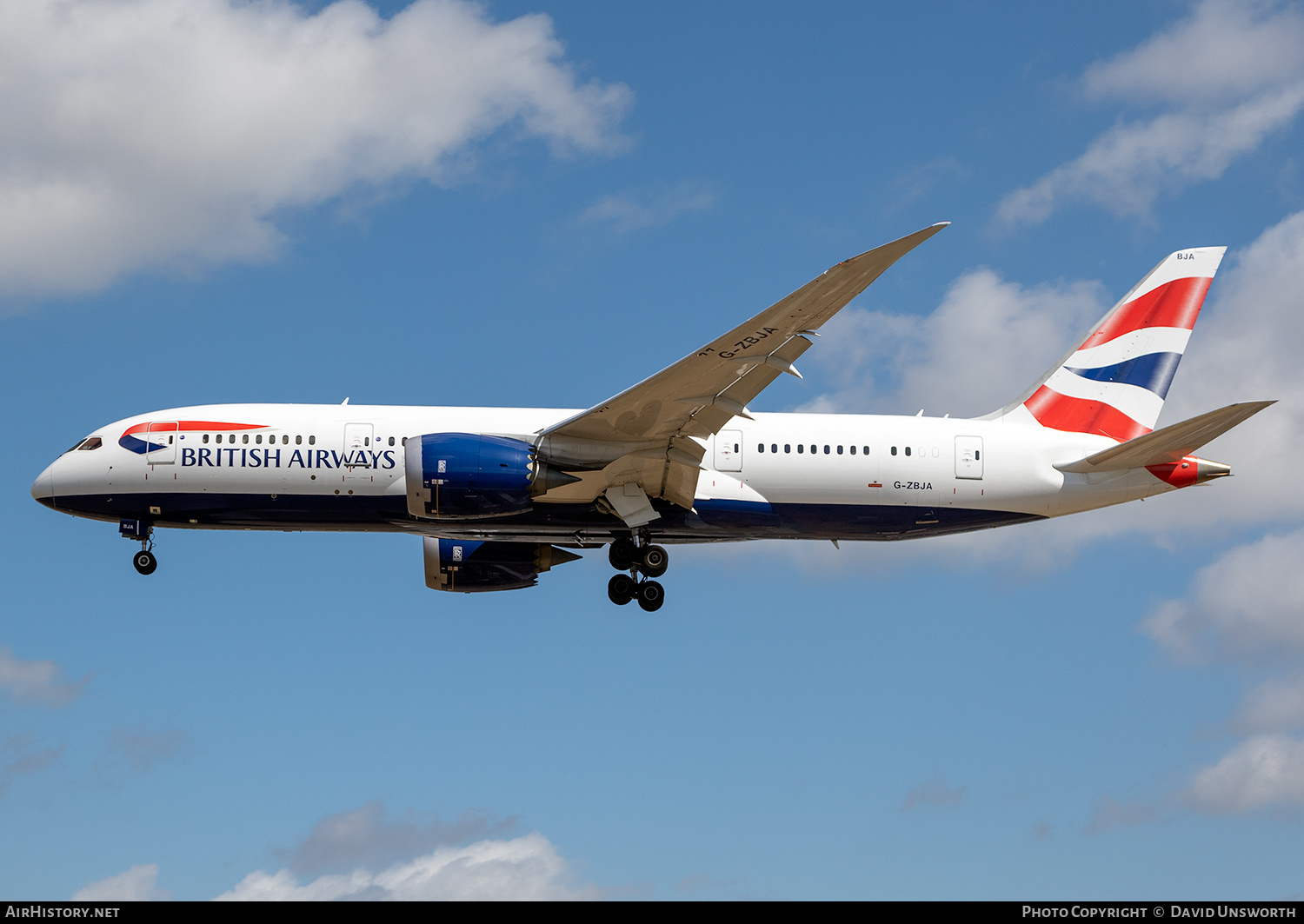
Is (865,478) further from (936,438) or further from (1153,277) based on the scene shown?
(1153,277)

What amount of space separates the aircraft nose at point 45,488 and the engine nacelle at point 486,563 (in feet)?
29.0

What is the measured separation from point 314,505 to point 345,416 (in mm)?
2062

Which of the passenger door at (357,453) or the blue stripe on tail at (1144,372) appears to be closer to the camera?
the passenger door at (357,453)

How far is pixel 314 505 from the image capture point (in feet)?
88.1

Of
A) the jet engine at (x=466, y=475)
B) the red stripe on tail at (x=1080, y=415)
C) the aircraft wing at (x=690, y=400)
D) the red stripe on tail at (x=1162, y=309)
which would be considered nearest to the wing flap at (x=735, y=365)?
the aircraft wing at (x=690, y=400)

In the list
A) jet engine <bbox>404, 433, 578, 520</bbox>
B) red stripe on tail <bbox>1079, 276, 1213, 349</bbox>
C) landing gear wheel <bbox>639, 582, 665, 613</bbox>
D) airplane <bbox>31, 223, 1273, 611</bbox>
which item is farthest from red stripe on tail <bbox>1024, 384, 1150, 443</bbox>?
jet engine <bbox>404, 433, 578, 520</bbox>

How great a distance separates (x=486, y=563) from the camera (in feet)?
106

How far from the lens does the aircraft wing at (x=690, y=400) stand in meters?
21.1

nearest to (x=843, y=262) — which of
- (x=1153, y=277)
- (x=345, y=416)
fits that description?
(x=345, y=416)

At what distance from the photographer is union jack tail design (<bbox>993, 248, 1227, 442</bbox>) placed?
30.9 meters

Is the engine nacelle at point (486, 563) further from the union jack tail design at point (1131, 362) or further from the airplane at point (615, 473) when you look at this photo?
the union jack tail design at point (1131, 362)

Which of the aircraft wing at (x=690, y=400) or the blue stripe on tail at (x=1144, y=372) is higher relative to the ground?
the blue stripe on tail at (x=1144, y=372)

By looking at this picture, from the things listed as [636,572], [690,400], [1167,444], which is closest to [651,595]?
[636,572]
